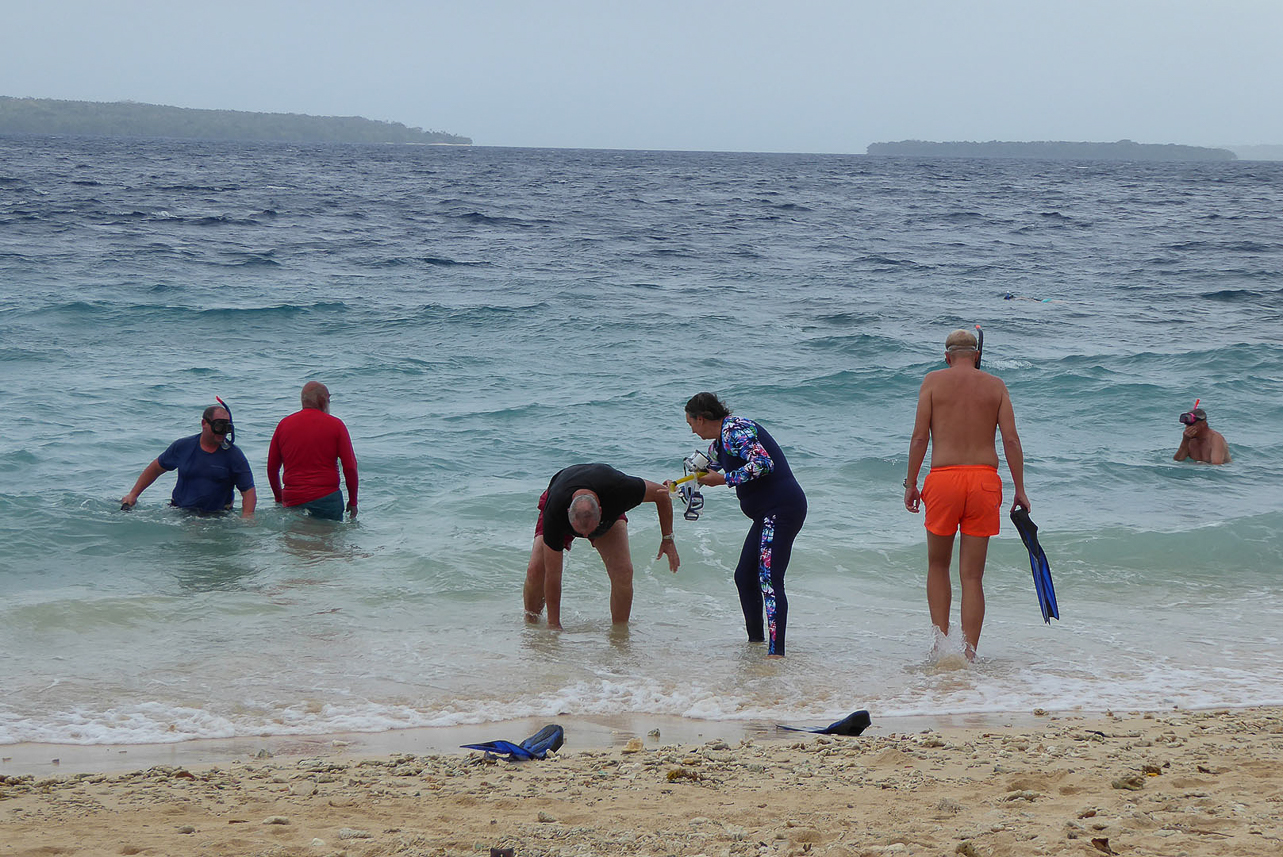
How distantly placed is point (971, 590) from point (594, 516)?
212cm

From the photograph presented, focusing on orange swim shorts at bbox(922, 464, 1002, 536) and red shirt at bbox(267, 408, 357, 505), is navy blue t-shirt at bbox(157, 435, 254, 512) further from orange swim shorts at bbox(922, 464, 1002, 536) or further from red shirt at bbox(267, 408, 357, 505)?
orange swim shorts at bbox(922, 464, 1002, 536)

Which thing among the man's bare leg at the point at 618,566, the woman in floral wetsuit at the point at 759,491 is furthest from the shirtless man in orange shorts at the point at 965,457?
the man's bare leg at the point at 618,566

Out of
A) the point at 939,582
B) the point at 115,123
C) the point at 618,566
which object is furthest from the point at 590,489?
the point at 115,123

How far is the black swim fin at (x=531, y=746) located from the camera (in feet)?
14.3

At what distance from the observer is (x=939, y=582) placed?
5.91m

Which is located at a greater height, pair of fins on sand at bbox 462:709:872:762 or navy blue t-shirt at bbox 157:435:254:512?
navy blue t-shirt at bbox 157:435:254:512

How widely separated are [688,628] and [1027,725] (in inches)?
89.6

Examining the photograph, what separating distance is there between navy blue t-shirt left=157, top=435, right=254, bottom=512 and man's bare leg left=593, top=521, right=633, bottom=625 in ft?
10.7

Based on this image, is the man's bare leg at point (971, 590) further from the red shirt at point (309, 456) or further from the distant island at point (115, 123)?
the distant island at point (115, 123)

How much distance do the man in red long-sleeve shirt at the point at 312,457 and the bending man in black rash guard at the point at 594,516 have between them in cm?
243

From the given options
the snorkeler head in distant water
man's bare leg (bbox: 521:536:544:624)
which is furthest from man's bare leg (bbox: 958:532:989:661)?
the snorkeler head in distant water

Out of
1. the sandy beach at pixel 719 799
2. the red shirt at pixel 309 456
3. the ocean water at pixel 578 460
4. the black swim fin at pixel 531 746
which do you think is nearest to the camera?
the sandy beach at pixel 719 799

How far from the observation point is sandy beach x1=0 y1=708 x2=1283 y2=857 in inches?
127

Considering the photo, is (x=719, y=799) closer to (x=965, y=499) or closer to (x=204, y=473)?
(x=965, y=499)
